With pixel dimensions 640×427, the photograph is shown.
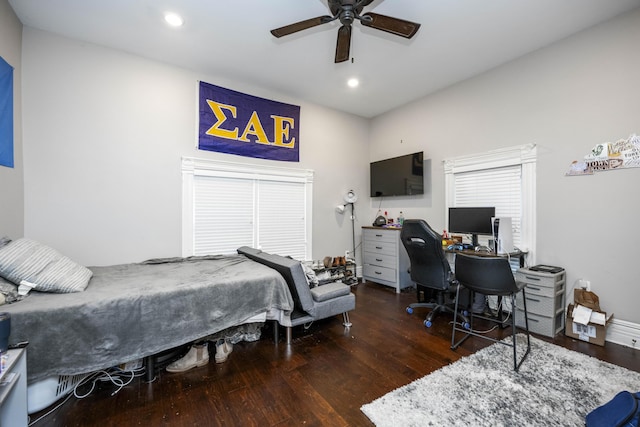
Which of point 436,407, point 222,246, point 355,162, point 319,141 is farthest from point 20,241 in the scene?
point 355,162

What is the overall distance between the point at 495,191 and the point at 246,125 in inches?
139

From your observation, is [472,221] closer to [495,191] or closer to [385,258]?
[495,191]

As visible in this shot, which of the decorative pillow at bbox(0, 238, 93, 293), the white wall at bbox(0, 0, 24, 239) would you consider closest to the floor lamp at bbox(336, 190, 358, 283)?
the decorative pillow at bbox(0, 238, 93, 293)

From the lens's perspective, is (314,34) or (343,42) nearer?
(343,42)

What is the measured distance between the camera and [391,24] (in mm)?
2064

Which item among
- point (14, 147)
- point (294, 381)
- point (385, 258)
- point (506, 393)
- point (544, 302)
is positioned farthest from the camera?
point (385, 258)

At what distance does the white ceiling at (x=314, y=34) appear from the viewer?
2.30 meters

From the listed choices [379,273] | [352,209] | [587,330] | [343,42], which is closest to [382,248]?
[379,273]

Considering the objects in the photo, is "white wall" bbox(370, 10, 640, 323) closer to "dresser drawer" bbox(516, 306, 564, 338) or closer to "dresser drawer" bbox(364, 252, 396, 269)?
"dresser drawer" bbox(516, 306, 564, 338)

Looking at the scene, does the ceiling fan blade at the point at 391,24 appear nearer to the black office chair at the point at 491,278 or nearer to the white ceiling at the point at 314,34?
the white ceiling at the point at 314,34

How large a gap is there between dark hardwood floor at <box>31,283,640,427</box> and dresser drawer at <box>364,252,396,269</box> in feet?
4.42

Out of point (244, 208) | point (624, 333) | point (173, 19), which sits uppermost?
point (173, 19)

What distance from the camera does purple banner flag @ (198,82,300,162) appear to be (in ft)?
11.1

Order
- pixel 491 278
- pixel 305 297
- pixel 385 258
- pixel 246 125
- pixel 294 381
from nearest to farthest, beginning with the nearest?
pixel 294 381, pixel 491 278, pixel 305 297, pixel 246 125, pixel 385 258
